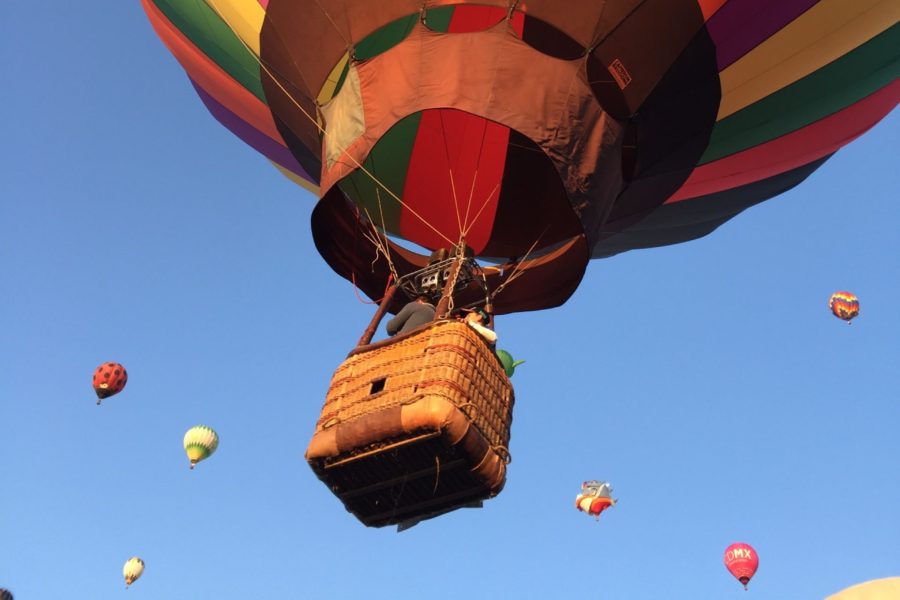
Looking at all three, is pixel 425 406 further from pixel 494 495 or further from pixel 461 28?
pixel 461 28

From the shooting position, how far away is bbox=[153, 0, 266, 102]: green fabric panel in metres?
6.52

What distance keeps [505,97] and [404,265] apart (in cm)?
146

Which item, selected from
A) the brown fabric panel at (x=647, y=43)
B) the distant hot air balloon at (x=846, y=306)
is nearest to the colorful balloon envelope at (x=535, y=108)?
the brown fabric panel at (x=647, y=43)

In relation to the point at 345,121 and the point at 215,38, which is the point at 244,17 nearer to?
the point at 215,38

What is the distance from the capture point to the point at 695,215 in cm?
705

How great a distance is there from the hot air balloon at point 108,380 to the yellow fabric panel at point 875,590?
9.96 meters

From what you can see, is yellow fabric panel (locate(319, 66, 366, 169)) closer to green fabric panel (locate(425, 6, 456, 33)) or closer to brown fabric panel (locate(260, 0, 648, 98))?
brown fabric panel (locate(260, 0, 648, 98))

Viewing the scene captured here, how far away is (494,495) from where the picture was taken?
14.6ft

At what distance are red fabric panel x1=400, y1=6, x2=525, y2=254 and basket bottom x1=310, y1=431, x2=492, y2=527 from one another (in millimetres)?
2093

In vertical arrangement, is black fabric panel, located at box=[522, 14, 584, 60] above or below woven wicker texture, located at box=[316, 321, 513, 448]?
above

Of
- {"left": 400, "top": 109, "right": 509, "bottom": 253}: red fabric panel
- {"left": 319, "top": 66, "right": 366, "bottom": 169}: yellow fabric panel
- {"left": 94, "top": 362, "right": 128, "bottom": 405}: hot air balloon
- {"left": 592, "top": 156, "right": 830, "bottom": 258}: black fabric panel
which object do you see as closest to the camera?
{"left": 319, "top": 66, "right": 366, "bottom": 169}: yellow fabric panel

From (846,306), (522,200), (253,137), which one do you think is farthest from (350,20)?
(846,306)

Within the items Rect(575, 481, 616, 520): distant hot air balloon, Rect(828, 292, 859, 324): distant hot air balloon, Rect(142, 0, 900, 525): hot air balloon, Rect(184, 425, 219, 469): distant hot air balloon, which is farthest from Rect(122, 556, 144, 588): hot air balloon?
Rect(828, 292, 859, 324): distant hot air balloon

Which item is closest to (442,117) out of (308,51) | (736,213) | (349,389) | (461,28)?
(461,28)
